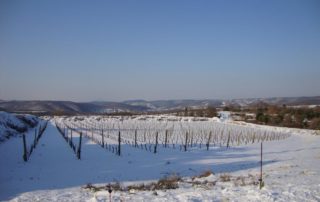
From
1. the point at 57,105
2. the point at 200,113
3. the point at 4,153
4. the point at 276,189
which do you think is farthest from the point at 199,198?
the point at 57,105

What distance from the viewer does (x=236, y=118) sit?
243ft

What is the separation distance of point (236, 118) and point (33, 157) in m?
58.7

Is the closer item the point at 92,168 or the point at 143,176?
the point at 143,176

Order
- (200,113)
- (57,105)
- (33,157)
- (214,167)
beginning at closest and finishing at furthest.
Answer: (214,167) → (33,157) → (200,113) → (57,105)

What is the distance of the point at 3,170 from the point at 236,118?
206 feet

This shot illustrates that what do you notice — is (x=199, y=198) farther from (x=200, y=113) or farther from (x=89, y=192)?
(x=200, y=113)

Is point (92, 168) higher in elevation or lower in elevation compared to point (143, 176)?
lower

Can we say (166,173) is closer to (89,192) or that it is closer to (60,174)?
(60,174)

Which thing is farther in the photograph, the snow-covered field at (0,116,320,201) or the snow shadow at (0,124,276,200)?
the snow shadow at (0,124,276,200)

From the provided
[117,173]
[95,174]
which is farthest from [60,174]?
[117,173]

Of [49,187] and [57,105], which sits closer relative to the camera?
[49,187]

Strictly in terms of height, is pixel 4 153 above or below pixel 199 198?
below

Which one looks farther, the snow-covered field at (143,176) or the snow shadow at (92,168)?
the snow shadow at (92,168)

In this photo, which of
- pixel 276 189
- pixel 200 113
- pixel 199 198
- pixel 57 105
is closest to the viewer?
pixel 199 198
